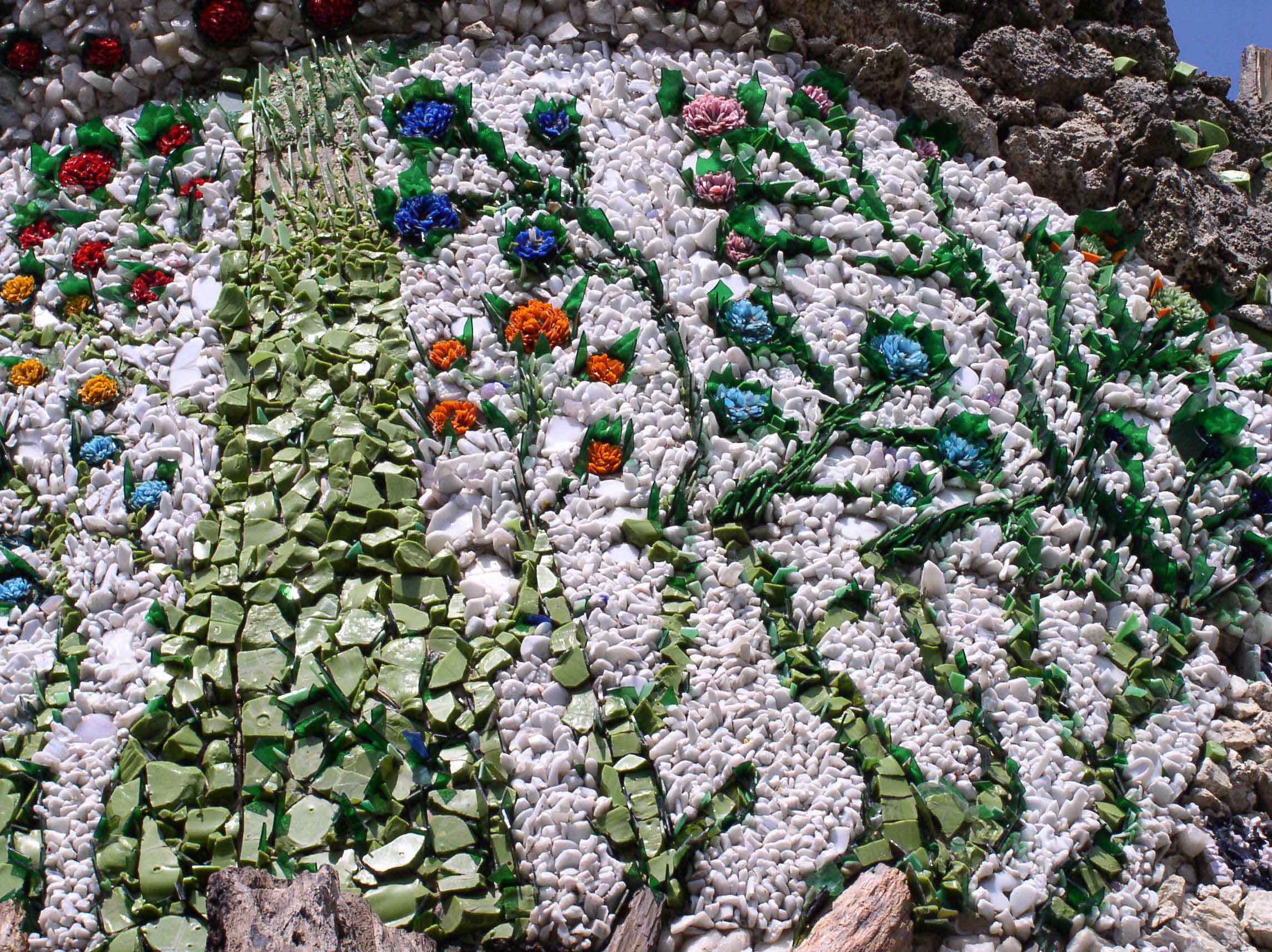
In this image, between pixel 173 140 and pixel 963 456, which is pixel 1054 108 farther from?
pixel 173 140

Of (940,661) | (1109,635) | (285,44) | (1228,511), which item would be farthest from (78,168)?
(1228,511)

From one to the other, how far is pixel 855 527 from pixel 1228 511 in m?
0.73

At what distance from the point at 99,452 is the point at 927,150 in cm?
166

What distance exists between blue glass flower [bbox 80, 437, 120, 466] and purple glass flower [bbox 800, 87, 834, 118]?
4.82ft

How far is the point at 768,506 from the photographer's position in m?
2.12

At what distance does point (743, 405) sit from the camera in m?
2.18

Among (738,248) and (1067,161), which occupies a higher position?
(1067,161)

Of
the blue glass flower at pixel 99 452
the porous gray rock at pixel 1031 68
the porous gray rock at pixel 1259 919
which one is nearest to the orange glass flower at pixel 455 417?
the blue glass flower at pixel 99 452

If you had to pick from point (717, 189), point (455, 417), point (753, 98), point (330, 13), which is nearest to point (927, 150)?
point (753, 98)

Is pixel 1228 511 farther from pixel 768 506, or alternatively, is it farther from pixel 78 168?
pixel 78 168

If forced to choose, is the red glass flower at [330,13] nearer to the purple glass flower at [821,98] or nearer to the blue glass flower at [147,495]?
the purple glass flower at [821,98]

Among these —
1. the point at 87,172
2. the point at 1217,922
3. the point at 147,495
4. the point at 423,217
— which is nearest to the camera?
the point at 1217,922

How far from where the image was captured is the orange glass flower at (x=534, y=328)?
2.21 meters

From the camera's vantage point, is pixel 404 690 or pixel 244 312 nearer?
pixel 404 690
